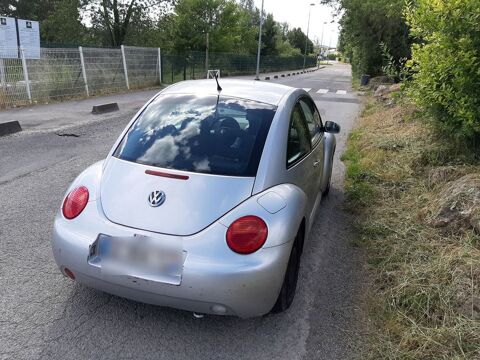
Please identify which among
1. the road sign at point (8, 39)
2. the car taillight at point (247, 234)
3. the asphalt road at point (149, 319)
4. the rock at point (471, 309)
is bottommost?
the asphalt road at point (149, 319)

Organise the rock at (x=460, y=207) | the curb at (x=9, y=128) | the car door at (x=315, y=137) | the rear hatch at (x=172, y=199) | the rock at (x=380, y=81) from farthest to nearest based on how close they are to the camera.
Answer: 1. the rock at (x=380, y=81)
2. the curb at (x=9, y=128)
3. the car door at (x=315, y=137)
4. the rock at (x=460, y=207)
5. the rear hatch at (x=172, y=199)

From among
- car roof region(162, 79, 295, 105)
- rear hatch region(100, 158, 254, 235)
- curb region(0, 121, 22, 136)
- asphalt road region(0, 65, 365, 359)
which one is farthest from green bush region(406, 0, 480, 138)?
curb region(0, 121, 22, 136)

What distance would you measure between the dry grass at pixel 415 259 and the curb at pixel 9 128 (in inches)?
262

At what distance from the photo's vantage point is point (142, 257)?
2449 millimetres

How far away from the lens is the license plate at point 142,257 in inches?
94.6

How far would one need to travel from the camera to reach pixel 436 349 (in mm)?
2535

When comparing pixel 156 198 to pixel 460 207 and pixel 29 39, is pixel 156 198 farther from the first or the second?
pixel 29 39

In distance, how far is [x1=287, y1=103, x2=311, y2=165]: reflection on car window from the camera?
3.21m

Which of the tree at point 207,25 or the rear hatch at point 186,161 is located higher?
the tree at point 207,25

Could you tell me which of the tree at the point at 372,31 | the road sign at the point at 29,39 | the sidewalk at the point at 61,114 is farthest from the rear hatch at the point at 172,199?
the tree at the point at 372,31

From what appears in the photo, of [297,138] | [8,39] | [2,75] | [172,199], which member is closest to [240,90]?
[297,138]

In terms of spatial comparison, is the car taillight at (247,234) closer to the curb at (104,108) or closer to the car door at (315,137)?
the car door at (315,137)

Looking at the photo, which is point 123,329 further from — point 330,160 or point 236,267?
point 330,160

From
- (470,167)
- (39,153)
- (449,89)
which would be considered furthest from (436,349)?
(39,153)
